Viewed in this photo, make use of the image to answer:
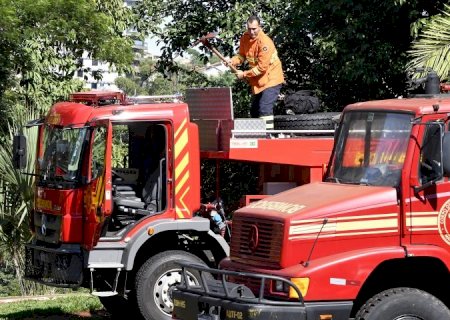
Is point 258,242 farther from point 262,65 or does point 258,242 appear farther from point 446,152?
point 262,65

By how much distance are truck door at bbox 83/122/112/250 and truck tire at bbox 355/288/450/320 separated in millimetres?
3952

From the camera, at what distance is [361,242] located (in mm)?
8758

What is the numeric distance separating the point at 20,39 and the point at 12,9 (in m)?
0.86

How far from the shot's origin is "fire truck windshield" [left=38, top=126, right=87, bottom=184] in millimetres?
11805

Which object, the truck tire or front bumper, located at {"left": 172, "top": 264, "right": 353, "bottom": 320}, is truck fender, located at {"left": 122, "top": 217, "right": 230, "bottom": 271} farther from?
the truck tire

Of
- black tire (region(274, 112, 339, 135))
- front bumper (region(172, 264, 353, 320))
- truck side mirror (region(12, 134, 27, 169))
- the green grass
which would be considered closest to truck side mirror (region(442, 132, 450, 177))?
front bumper (region(172, 264, 353, 320))

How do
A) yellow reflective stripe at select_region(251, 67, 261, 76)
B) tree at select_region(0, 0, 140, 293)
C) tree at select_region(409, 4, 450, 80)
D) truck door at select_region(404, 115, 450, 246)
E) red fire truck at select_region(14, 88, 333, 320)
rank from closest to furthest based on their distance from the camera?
1. truck door at select_region(404, 115, 450, 246)
2. red fire truck at select_region(14, 88, 333, 320)
3. yellow reflective stripe at select_region(251, 67, 261, 76)
4. tree at select_region(409, 4, 450, 80)
5. tree at select_region(0, 0, 140, 293)

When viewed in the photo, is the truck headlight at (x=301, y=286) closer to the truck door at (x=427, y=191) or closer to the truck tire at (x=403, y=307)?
the truck tire at (x=403, y=307)

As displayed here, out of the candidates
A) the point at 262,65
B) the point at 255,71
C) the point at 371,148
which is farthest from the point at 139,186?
the point at 371,148

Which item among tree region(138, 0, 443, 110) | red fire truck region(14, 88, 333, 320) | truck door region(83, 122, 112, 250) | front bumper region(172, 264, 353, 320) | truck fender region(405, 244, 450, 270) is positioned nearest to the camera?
front bumper region(172, 264, 353, 320)

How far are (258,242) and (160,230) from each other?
300 centimetres

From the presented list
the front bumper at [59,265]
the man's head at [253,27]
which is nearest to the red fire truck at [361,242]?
the front bumper at [59,265]

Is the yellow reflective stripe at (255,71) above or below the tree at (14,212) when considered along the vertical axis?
above

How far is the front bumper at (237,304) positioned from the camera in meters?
8.27
